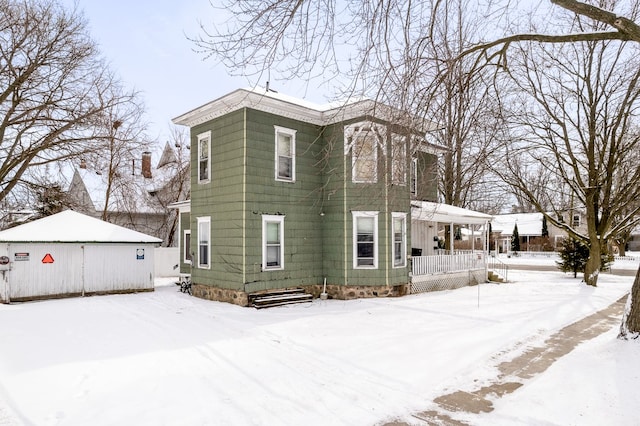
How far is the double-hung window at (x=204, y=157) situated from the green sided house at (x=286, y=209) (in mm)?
37

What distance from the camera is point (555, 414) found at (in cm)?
458

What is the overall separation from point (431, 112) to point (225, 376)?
5449 mm

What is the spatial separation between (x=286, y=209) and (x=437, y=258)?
7123mm

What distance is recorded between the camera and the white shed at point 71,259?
12.4m

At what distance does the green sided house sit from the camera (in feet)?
39.4

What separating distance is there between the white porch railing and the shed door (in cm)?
1249

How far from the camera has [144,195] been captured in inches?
1101

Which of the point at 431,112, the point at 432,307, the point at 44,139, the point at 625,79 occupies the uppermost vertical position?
the point at 625,79

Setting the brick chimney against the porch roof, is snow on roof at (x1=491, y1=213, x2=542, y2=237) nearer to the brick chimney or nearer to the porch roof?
the porch roof

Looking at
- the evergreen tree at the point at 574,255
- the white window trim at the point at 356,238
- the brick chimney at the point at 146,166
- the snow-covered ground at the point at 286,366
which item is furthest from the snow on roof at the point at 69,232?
the evergreen tree at the point at 574,255

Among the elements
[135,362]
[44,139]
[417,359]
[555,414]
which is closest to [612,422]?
[555,414]

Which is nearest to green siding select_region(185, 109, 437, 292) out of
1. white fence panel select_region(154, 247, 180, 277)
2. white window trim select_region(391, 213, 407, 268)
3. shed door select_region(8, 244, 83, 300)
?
white window trim select_region(391, 213, 407, 268)

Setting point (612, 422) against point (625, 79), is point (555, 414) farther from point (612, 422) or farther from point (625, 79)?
point (625, 79)

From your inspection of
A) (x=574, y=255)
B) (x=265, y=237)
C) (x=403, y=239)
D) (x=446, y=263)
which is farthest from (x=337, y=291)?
(x=574, y=255)
